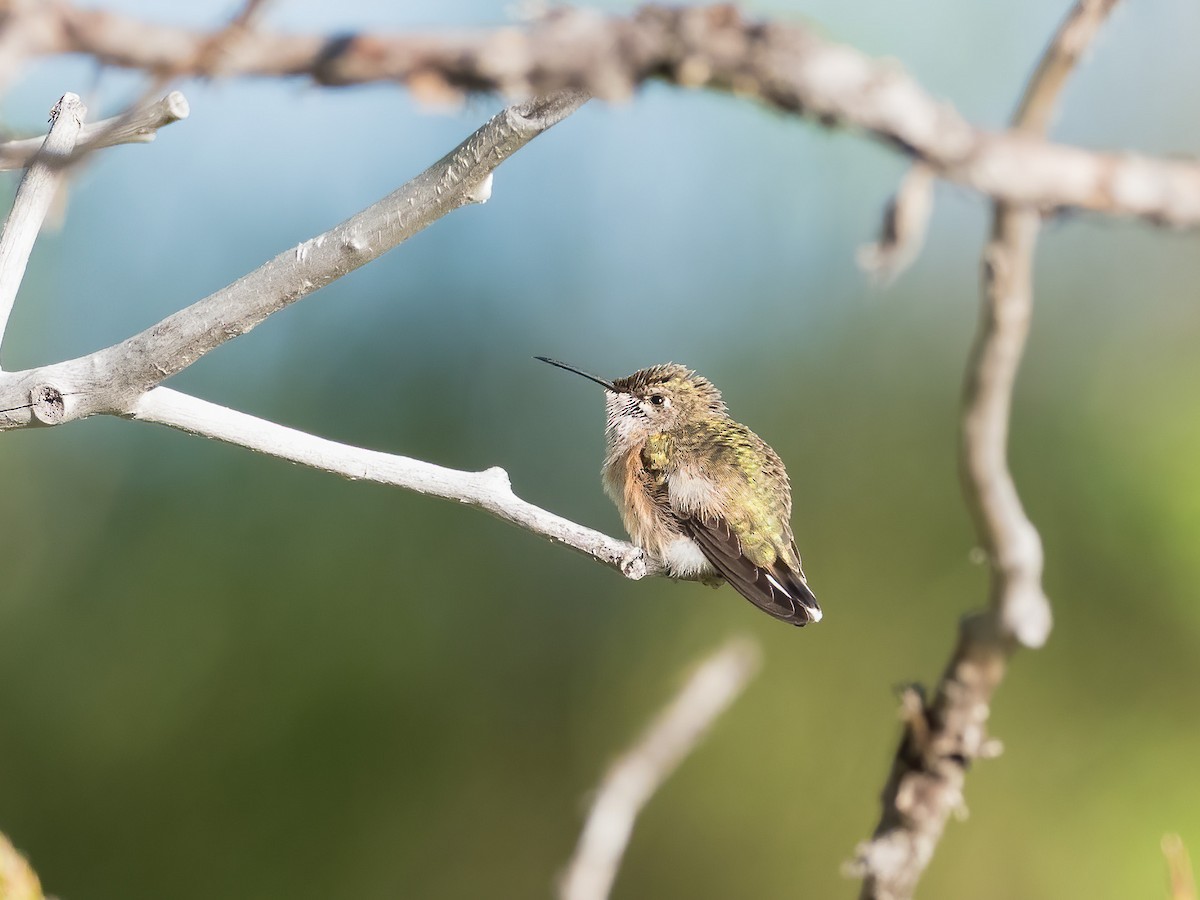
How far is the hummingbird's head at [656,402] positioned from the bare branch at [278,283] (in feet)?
4.27

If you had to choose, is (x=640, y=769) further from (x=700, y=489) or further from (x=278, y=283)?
(x=700, y=489)

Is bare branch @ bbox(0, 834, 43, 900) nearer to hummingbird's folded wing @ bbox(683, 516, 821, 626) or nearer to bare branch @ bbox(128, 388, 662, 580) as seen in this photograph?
bare branch @ bbox(128, 388, 662, 580)

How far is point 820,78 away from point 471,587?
4903mm

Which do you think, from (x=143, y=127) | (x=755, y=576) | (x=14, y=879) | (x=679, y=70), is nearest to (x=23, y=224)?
(x=143, y=127)

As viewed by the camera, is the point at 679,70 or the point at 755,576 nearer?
the point at 679,70

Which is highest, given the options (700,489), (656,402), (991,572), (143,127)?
(656,402)

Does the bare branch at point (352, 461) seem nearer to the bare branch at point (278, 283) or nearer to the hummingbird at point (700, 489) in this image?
the bare branch at point (278, 283)

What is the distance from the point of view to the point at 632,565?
166 centimetres

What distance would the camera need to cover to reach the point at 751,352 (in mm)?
5121

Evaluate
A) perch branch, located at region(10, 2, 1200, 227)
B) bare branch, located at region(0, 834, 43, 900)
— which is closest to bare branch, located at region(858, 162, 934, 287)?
perch branch, located at region(10, 2, 1200, 227)

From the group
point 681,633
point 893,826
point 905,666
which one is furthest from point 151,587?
point 893,826

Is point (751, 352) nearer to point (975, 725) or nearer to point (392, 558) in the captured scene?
point (392, 558)

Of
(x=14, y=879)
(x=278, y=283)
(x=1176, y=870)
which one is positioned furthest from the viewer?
(x=278, y=283)

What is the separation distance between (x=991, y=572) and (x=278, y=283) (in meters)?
0.87
